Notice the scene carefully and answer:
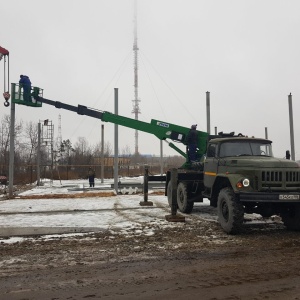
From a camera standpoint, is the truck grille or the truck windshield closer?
the truck grille

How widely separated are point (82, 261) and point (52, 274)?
79 centimetres

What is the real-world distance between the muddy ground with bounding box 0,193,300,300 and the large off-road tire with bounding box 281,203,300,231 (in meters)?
0.41

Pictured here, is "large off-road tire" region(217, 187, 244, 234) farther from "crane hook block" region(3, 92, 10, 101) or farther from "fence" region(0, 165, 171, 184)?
"fence" region(0, 165, 171, 184)

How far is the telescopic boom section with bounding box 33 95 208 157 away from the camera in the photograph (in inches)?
542

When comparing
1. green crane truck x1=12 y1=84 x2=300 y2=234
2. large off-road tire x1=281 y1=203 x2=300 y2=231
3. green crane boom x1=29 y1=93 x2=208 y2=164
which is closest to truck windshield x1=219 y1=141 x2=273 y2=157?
green crane truck x1=12 y1=84 x2=300 y2=234

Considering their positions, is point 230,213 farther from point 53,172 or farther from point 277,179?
point 53,172

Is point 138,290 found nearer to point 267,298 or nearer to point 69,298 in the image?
point 69,298

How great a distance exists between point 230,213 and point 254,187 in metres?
0.84

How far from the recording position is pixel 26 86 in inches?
612

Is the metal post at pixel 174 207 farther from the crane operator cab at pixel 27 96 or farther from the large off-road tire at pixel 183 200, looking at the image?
the crane operator cab at pixel 27 96

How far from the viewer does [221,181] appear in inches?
367

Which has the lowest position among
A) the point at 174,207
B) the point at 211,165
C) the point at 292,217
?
the point at 292,217

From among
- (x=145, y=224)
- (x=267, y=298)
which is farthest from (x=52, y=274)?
(x=145, y=224)

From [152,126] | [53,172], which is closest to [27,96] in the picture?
[152,126]
